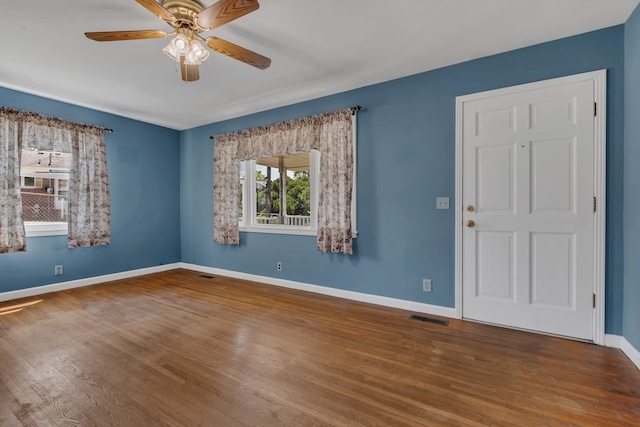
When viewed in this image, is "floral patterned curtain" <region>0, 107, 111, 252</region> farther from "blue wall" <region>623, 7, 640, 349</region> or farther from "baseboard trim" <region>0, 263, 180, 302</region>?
"blue wall" <region>623, 7, 640, 349</region>

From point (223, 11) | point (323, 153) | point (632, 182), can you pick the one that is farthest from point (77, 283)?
point (632, 182)

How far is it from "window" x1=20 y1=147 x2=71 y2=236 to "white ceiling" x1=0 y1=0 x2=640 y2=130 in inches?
33.1

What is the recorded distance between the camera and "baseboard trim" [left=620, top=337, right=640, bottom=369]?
80.9 inches

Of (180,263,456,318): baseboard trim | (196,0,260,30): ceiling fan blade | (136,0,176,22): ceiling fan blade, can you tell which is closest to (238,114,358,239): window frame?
(180,263,456,318): baseboard trim

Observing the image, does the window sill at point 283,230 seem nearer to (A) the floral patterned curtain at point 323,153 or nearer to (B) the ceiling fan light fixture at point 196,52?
(A) the floral patterned curtain at point 323,153

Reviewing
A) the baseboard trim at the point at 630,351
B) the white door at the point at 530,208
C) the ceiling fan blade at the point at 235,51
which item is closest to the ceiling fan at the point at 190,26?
the ceiling fan blade at the point at 235,51

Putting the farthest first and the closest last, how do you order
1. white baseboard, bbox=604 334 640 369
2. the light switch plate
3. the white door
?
1. the light switch plate
2. the white door
3. white baseboard, bbox=604 334 640 369

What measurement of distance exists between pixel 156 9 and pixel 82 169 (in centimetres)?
328

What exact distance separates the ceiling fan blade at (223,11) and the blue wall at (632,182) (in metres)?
2.74

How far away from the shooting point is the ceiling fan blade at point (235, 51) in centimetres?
219

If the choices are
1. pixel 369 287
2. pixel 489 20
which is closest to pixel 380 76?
pixel 489 20

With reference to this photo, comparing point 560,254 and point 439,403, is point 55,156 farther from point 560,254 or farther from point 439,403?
point 560,254

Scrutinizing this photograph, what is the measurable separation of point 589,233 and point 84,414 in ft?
12.3

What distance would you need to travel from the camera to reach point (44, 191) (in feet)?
12.9
